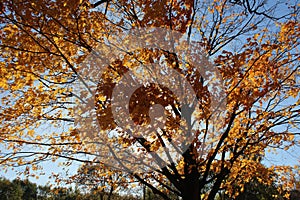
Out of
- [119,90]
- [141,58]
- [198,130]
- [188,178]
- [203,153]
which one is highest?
[141,58]

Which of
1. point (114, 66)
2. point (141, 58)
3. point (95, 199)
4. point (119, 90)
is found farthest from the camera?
point (95, 199)

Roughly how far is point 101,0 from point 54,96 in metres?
2.40

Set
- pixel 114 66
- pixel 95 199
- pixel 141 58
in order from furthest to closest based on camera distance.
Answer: pixel 95 199 < pixel 141 58 < pixel 114 66

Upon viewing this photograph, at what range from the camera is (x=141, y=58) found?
5.14 meters

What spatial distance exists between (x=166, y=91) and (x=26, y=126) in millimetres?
3361

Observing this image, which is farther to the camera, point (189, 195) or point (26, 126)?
point (26, 126)

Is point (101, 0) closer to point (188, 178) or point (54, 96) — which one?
point (54, 96)

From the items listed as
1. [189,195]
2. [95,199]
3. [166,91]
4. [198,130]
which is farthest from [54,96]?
[95,199]

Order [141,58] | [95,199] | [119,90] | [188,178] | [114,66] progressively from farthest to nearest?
[95,199]
[188,178]
[141,58]
[114,66]
[119,90]

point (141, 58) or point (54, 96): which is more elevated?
point (141, 58)

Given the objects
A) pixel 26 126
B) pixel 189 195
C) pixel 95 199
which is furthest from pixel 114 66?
pixel 95 199

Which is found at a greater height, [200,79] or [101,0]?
[101,0]

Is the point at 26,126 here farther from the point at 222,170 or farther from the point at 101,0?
the point at 222,170

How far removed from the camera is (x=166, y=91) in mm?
4914
